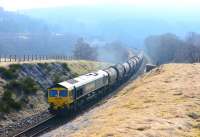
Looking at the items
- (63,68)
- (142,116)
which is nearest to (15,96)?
(63,68)

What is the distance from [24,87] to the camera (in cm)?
5803

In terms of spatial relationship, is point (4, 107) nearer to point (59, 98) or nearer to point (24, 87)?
point (59, 98)

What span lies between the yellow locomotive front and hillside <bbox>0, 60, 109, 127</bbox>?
4498mm

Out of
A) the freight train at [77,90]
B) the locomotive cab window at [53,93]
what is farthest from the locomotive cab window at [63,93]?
the locomotive cab window at [53,93]

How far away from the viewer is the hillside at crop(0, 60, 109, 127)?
165 feet

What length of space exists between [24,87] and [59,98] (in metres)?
11.7

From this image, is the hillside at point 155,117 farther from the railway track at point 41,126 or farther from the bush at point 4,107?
the bush at point 4,107

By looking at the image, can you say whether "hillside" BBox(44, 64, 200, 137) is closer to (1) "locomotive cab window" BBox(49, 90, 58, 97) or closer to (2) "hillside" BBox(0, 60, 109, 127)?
(1) "locomotive cab window" BBox(49, 90, 58, 97)

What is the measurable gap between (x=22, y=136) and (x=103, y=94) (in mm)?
28531

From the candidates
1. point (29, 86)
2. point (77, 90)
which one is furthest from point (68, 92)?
point (29, 86)

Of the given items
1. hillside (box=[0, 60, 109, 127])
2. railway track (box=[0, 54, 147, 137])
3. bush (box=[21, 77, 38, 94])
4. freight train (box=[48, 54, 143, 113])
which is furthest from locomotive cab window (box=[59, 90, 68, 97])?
bush (box=[21, 77, 38, 94])

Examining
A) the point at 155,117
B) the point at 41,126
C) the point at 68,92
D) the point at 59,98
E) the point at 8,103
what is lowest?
the point at 41,126

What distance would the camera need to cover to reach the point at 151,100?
100ft

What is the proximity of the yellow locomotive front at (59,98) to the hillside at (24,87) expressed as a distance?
14.8ft
